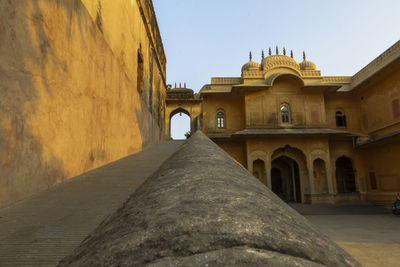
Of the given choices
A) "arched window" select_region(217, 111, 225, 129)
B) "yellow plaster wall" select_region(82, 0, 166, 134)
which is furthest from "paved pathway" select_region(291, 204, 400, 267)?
"arched window" select_region(217, 111, 225, 129)

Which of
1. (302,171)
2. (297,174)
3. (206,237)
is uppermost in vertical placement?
(302,171)

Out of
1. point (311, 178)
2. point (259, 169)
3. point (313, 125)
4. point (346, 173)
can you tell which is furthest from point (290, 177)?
point (346, 173)

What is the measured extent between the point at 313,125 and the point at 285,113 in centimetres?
175

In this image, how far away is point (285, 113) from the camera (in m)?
16.2

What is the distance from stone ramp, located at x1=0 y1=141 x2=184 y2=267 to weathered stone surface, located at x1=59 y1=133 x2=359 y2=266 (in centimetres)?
83

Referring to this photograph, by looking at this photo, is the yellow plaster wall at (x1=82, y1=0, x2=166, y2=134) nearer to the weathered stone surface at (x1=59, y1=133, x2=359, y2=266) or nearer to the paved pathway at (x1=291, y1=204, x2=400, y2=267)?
the weathered stone surface at (x1=59, y1=133, x2=359, y2=266)

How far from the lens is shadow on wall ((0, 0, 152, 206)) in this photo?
7.75ft

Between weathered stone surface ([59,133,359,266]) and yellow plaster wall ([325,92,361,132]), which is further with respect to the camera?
yellow plaster wall ([325,92,361,132])

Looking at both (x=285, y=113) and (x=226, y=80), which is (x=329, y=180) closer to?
(x=285, y=113)

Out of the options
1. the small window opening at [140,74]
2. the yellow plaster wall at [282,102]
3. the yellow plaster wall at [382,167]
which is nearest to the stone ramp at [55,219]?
the small window opening at [140,74]

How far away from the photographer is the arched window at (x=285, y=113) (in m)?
16.1

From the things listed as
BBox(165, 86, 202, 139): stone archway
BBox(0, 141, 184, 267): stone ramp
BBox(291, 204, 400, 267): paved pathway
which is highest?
BBox(165, 86, 202, 139): stone archway

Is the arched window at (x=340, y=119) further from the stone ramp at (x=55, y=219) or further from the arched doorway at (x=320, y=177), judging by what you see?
the stone ramp at (x=55, y=219)

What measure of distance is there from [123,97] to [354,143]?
14976 mm
